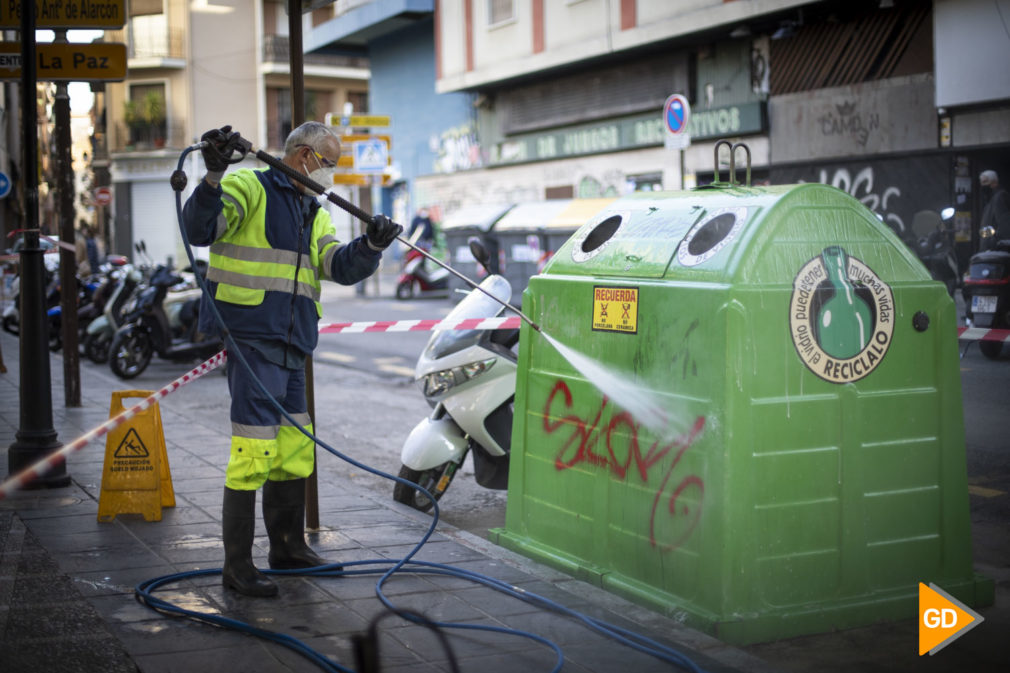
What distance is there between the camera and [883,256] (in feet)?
13.4

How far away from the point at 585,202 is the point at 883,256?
16.2 metres

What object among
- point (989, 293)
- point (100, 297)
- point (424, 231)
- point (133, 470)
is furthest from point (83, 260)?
point (989, 293)

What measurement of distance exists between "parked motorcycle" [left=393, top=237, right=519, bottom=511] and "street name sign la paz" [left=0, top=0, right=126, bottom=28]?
4317 millimetres

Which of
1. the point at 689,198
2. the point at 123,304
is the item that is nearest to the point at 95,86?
the point at 123,304

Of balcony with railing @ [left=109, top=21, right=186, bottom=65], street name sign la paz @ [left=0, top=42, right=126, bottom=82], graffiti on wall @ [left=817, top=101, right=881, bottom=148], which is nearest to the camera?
street name sign la paz @ [left=0, top=42, right=126, bottom=82]

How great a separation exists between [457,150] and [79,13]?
74.5 feet

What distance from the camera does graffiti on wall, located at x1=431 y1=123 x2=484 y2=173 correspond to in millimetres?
29875

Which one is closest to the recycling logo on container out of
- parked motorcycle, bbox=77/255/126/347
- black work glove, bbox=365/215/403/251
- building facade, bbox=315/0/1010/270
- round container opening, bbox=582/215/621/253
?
round container opening, bbox=582/215/621/253

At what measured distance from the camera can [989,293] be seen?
22.1 ft

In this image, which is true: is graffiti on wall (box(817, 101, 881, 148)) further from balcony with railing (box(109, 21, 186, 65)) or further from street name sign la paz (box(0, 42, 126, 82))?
balcony with railing (box(109, 21, 186, 65))

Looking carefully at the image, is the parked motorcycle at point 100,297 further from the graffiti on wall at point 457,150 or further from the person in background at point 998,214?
the graffiti on wall at point 457,150

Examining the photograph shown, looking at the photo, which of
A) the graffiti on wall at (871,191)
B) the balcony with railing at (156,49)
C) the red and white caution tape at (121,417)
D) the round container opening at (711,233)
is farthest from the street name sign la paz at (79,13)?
the balcony with railing at (156,49)

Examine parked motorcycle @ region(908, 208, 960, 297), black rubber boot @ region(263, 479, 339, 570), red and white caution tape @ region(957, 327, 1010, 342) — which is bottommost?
black rubber boot @ region(263, 479, 339, 570)

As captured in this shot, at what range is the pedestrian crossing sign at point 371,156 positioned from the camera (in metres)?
22.1
